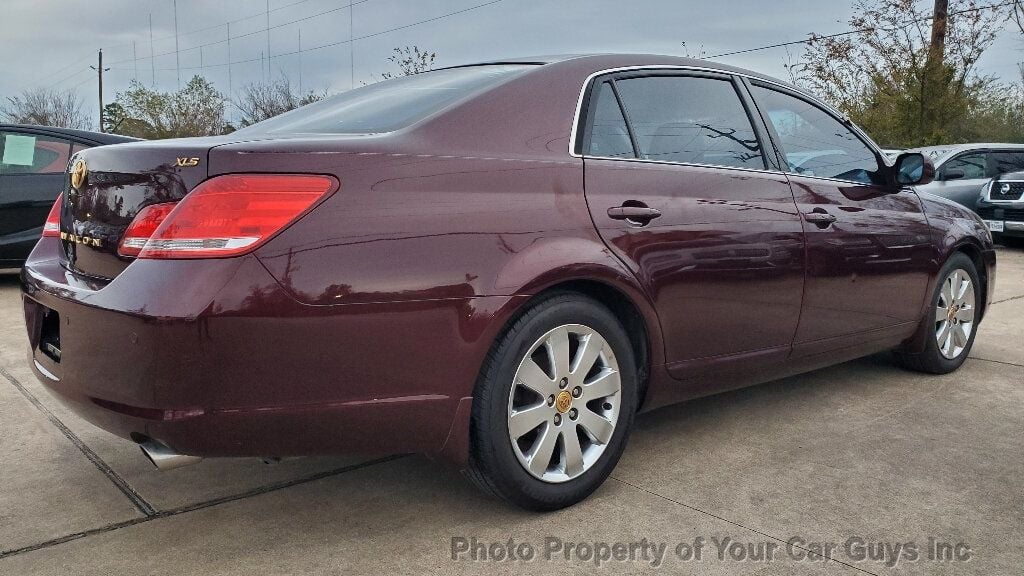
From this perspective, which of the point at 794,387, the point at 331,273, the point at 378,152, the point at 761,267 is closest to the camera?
the point at 331,273

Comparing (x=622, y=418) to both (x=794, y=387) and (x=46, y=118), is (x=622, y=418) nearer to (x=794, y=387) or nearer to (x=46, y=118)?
(x=794, y=387)

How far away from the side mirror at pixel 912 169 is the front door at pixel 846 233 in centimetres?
6

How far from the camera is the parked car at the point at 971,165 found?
12094 mm

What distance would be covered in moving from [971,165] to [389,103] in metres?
11.8

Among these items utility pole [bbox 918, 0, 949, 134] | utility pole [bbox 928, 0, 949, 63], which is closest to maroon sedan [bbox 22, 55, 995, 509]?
utility pole [bbox 918, 0, 949, 134]

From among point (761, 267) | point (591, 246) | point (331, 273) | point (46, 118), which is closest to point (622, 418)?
point (591, 246)

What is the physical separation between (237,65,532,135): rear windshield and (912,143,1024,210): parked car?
10.3 m

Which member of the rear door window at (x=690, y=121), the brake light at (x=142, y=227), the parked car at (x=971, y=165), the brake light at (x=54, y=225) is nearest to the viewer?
the brake light at (x=142, y=227)

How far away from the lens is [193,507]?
9.23 feet

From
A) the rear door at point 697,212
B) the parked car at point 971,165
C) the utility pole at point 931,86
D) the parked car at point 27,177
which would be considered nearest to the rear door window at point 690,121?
the rear door at point 697,212

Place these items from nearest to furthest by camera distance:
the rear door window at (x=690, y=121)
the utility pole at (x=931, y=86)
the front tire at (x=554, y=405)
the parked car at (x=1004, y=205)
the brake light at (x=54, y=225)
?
1. the front tire at (x=554, y=405)
2. the brake light at (x=54, y=225)
3. the rear door window at (x=690, y=121)
4. the parked car at (x=1004, y=205)
5. the utility pole at (x=931, y=86)

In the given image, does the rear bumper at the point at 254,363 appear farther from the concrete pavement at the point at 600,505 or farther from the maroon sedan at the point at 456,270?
the concrete pavement at the point at 600,505

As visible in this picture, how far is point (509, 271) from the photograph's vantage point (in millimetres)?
2486

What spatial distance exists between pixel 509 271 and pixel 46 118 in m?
44.0
